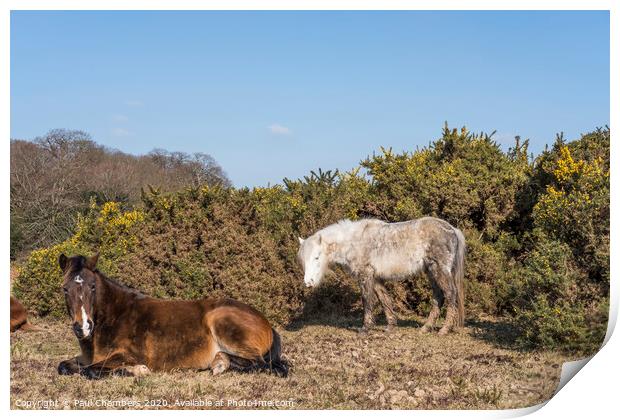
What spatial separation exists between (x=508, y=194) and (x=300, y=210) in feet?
11.9

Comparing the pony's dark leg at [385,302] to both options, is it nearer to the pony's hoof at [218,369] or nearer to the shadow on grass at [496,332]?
the shadow on grass at [496,332]

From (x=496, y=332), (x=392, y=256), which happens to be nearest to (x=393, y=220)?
(x=392, y=256)

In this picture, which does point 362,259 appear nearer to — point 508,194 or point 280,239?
point 280,239

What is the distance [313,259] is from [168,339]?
11.4 ft

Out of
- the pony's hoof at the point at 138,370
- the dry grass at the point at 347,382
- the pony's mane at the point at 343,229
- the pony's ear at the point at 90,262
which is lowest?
the dry grass at the point at 347,382

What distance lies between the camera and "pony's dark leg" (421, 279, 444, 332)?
10.1 m

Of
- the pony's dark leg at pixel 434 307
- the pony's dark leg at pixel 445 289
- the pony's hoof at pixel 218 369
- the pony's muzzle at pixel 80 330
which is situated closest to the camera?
the pony's muzzle at pixel 80 330

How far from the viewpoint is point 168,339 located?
264 inches

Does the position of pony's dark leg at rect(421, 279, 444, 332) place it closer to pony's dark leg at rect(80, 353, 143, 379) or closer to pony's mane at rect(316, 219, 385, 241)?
pony's mane at rect(316, 219, 385, 241)

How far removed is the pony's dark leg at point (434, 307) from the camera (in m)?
10.1

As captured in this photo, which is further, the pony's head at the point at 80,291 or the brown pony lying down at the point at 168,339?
the brown pony lying down at the point at 168,339

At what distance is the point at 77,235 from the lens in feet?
37.2

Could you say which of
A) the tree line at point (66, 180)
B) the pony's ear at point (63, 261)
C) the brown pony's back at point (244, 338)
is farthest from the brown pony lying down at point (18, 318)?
the brown pony's back at point (244, 338)
